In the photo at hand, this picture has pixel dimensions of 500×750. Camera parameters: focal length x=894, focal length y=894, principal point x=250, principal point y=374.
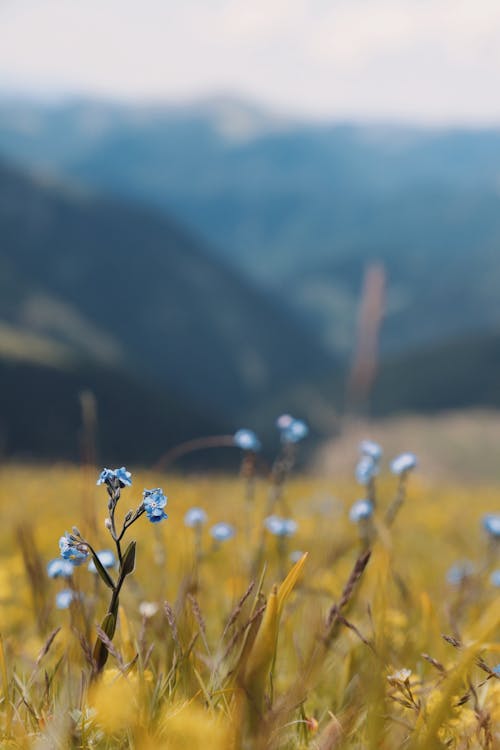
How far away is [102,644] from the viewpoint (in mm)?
1577

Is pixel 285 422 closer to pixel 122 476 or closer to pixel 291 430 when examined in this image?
pixel 291 430

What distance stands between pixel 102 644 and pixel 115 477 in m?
0.33

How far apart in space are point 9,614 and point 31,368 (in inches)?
2337

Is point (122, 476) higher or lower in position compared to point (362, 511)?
higher

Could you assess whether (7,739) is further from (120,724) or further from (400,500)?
(400,500)

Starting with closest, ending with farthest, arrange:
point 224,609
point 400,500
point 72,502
A: point 400,500 → point 224,609 → point 72,502

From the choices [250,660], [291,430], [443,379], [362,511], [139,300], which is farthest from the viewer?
[139,300]

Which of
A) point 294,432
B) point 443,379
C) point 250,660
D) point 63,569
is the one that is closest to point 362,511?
point 294,432

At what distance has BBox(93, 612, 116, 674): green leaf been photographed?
1.52 m

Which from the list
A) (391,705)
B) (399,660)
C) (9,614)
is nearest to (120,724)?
(391,705)

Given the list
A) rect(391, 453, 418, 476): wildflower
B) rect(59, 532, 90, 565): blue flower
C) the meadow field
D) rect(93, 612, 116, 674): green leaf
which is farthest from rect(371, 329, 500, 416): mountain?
rect(59, 532, 90, 565): blue flower

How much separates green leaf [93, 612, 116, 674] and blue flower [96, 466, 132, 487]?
0.73 feet

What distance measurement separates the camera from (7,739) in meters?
1.50

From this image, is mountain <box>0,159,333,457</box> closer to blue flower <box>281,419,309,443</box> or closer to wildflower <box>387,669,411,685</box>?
blue flower <box>281,419,309,443</box>
